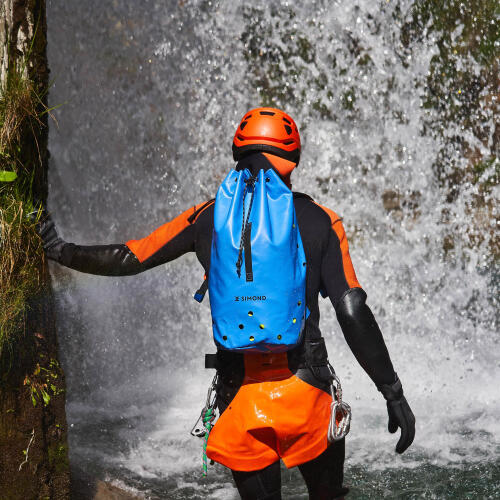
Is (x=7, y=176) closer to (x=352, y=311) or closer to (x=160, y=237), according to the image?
(x=160, y=237)

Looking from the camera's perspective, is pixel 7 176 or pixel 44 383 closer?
pixel 7 176

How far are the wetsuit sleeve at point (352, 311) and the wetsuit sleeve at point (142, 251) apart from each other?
0.54 m

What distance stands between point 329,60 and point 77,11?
3.42m

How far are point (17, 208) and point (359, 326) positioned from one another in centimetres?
149

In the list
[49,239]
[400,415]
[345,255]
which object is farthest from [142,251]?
[400,415]

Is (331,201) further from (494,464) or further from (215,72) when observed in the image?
(494,464)

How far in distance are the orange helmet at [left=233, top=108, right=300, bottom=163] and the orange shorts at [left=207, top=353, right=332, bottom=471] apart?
78 centimetres

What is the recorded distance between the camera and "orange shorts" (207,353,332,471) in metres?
2.65

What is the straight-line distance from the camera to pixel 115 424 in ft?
22.3

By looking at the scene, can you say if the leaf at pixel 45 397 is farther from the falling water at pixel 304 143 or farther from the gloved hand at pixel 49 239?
the falling water at pixel 304 143

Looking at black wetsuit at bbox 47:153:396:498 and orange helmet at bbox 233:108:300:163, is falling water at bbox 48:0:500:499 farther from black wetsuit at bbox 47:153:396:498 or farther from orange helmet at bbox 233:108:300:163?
orange helmet at bbox 233:108:300:163

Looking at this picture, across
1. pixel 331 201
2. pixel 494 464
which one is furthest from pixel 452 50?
pixel 494 464

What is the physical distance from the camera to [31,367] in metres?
3.29

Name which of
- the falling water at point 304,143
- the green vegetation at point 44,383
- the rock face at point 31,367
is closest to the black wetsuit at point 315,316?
the rock face at point 31,367
